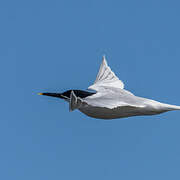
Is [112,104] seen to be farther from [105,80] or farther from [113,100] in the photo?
[105,80]

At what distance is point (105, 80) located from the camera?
68.8 ft

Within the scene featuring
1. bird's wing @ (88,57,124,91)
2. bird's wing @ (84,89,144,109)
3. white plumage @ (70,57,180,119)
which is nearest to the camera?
bird's wing @ (84,89,144,109)

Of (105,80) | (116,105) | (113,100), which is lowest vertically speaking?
(116,105)

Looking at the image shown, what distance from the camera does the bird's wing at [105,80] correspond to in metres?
19.9

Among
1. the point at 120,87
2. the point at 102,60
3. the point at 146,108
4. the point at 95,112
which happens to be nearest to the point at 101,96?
the point at 95,112

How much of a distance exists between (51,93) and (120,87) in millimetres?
3447

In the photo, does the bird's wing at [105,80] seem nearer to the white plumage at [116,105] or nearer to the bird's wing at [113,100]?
the white plumage at [116,105]

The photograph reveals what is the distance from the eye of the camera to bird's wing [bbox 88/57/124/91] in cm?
1993

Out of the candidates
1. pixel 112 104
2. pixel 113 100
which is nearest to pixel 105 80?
pixel 113 100

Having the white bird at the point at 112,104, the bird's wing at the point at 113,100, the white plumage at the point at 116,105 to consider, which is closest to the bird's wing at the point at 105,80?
the white bird at the point at 112,104

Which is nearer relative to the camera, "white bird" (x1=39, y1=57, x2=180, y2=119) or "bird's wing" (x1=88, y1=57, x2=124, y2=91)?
"white bird" (x1=39, y1=57, x2=180, y2=119)

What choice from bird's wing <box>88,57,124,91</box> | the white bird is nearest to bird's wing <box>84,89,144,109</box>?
the white bird

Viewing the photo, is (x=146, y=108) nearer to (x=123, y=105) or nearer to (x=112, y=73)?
(x=123, y=105)

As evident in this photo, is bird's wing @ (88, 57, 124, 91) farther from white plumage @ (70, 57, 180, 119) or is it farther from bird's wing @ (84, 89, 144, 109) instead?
bird's wing @ (84, 89, 144, 109)
